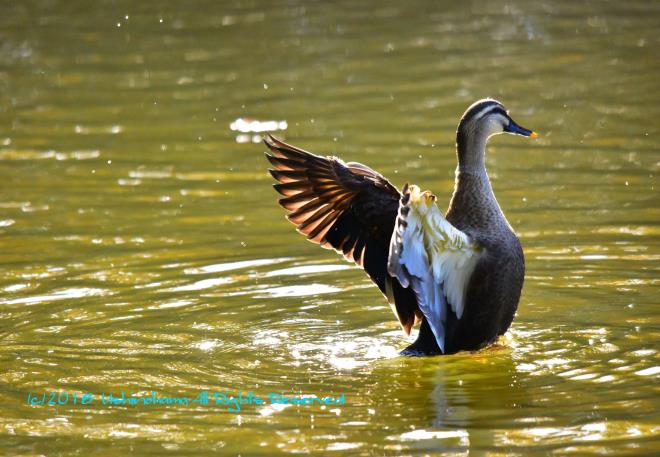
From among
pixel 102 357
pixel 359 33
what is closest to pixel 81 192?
pixel 102 357

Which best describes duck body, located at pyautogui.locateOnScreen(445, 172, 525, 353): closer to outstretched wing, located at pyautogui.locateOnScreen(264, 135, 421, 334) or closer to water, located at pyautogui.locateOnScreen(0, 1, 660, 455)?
water, located at pyautogui.locateOnScreen(0, 1, 660, 455)

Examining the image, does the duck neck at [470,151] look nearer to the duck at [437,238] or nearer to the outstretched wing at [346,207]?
the duck at [437,238]

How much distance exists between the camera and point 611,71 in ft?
49.2

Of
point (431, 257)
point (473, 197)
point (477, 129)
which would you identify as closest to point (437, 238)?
point (431, 257)

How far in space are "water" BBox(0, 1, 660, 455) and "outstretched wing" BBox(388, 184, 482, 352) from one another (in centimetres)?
41

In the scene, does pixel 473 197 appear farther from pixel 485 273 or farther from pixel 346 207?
pixel 346 207

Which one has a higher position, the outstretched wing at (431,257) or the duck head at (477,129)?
the duck head at (477,129)

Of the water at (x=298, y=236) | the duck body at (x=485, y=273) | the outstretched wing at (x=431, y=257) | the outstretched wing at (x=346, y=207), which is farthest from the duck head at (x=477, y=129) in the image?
the water at (x=298, y=236)

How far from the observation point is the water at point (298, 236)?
6.34 metres

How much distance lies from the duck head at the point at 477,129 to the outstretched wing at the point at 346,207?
53 centimetres

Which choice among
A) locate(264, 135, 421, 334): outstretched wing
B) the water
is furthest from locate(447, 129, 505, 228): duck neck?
the water

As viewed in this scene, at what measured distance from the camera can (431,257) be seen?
6.82 metres

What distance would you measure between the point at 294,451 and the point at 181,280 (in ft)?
10.7

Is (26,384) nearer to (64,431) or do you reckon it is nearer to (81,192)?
(64,431)
